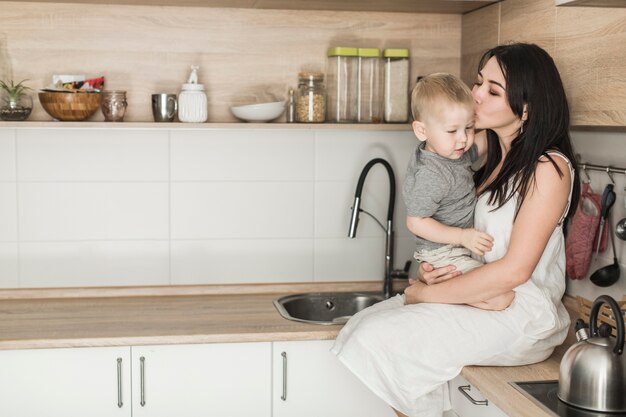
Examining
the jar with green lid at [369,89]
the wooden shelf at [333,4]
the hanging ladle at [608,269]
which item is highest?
the wooden shelf at [333,4]

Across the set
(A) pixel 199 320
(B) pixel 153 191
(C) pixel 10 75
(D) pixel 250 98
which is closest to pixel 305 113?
(D) pixel 250 98

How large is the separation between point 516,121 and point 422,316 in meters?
0.56

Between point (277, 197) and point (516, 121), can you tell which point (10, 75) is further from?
point (516, 121)

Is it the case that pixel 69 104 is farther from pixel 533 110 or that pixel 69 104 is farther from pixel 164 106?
pixel 533 110

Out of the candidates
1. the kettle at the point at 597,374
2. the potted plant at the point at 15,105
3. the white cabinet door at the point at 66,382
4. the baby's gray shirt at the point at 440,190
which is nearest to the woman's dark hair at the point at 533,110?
the baby's gray shirt at the point at 440,190

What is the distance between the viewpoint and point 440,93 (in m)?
2.18

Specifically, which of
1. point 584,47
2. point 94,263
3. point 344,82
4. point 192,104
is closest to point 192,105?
point 192,104

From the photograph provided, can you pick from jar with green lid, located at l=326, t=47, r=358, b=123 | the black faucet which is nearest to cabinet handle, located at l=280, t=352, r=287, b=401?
the black faucet

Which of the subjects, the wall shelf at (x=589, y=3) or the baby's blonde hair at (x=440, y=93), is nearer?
the wall shelf at (x=589, y=3)

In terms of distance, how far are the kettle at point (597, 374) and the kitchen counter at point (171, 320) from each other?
16cm

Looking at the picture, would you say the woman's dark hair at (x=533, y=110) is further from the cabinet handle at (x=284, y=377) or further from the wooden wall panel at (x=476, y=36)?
the cabinet handle at (x=284, y=377)

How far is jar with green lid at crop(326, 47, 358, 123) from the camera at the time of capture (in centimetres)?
300

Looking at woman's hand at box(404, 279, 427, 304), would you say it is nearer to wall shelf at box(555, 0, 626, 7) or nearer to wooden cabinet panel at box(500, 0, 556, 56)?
wooden cabinet panel at box(500, 0, 556, 56)

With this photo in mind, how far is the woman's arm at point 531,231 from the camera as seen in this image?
211cm
